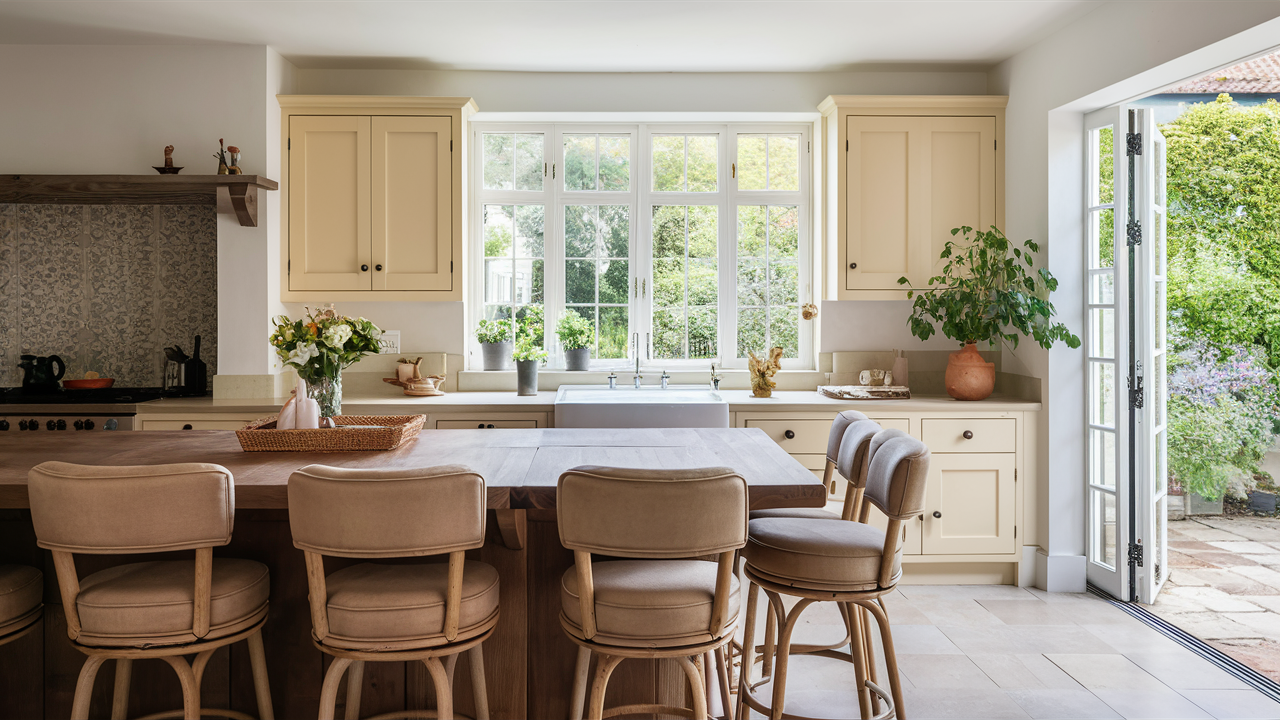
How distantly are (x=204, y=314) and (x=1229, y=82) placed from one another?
728cm

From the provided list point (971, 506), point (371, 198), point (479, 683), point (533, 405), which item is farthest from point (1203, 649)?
point (371, 198)

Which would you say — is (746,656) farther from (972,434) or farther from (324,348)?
(972,434)

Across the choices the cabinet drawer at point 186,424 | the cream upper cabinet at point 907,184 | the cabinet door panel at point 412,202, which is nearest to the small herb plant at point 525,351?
the cabinet door panel at point 412,202

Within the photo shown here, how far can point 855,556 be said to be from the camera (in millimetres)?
2104

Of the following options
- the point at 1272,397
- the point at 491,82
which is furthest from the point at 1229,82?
the point at 491,82

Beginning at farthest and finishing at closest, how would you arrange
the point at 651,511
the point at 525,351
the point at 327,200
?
the point at 525,351 → the point at 327,200 → the point at 651,511

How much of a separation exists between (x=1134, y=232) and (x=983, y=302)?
0.71 m

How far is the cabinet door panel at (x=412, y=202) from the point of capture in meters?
4.21

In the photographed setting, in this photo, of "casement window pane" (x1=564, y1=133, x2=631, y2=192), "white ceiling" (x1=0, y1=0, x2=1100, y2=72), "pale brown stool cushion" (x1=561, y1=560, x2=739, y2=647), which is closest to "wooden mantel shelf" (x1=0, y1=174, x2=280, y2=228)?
"white ceiling" (x1=0, y1=0, x2=1100, y2=72)

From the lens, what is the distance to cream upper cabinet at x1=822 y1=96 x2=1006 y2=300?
4.27 m

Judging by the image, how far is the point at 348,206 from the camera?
422 cm

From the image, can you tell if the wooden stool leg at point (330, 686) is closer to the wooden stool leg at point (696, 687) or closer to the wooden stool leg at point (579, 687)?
the wooden stool leg at point (579, 687)

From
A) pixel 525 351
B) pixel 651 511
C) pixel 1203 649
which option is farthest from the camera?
pixel 525 351

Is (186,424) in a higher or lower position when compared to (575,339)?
lower
